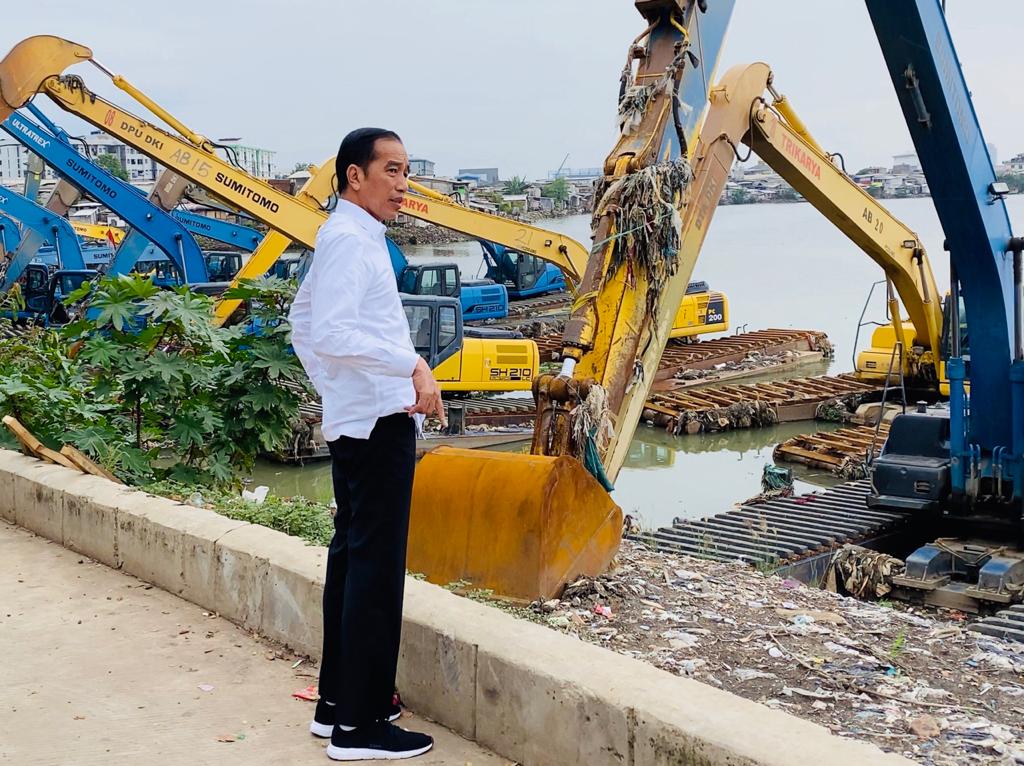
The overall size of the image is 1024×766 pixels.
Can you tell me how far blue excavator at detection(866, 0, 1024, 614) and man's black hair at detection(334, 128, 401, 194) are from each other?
19.3 feet

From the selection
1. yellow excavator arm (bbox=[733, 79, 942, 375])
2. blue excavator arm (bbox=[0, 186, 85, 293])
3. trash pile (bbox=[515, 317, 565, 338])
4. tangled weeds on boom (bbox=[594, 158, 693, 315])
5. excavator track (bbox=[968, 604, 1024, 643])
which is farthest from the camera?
trash pile (bbox=[515, 317, 565, 338])

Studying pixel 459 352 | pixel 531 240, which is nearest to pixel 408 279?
pixel 531 240

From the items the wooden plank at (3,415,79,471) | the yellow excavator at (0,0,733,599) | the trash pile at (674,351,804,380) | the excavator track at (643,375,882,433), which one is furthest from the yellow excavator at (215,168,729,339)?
the wooden plank at (3,415,79,471)

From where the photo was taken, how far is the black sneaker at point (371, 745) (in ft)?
11.3

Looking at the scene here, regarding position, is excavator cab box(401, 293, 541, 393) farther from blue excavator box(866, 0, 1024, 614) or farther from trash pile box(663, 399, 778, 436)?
blue excavator box(866, 0, 1024, 614)

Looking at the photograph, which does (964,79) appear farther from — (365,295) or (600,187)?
(365,295)

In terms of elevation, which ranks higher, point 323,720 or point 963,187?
point 963,187

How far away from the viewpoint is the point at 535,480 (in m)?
4.91

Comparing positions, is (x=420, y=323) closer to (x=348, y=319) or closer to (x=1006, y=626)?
(x=1006, y=626)

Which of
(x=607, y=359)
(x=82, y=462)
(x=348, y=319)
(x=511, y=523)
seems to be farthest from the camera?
(x=607, y=359)

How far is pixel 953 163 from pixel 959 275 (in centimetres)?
92

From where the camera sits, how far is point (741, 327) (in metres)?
28.7

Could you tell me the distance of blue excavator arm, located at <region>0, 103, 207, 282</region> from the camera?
22.6m

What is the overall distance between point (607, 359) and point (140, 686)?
347 centimetres
